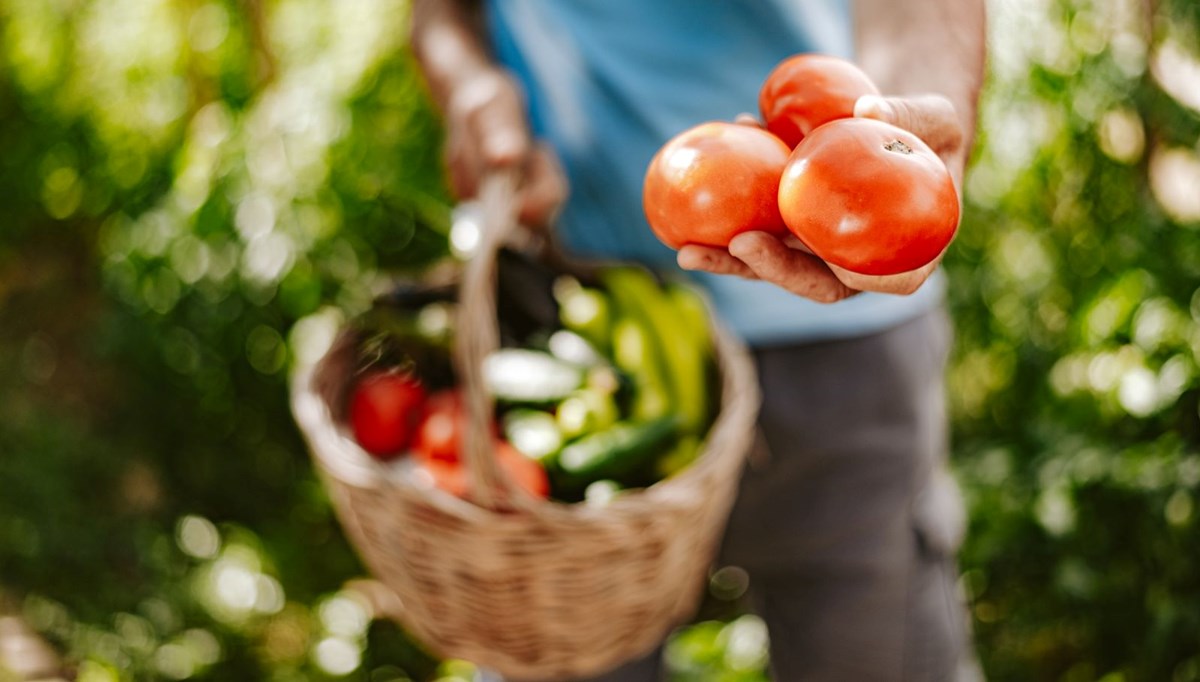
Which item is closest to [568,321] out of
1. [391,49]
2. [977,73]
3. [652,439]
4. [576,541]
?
[652,439]

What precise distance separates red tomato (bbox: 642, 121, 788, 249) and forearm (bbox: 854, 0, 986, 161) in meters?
0.21

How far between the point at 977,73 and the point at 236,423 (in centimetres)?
185

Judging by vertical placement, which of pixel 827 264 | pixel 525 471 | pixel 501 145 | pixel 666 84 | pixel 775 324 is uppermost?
pixel 501 145

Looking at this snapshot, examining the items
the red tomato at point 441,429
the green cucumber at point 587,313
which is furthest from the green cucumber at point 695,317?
the red tomato at point 441,429

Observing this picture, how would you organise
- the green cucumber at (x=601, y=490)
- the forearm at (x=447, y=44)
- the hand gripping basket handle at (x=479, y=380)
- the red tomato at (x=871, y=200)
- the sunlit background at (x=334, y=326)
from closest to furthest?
the red tomato at (x=871, y=200) → the hand gripping basket handle at (x=479, y=380) → the green cucumber at (x=601, y=490) → the forearm at (x=447, y=44) → the sunlit background at (x=334, y=326)

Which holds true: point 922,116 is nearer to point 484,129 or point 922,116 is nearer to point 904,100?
point 904,100

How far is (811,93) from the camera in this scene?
0.92 m

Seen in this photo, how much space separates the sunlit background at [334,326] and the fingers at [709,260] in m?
1.19

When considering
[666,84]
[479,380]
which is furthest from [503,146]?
[479,380]

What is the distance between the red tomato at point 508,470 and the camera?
133 centimetres

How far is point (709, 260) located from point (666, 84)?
23.3 inches

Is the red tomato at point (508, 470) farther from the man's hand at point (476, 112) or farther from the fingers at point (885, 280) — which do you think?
the fingers at point (885, 280)

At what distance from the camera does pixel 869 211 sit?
0.77 meters

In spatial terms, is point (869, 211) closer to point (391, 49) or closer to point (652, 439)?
point (652, 439)
